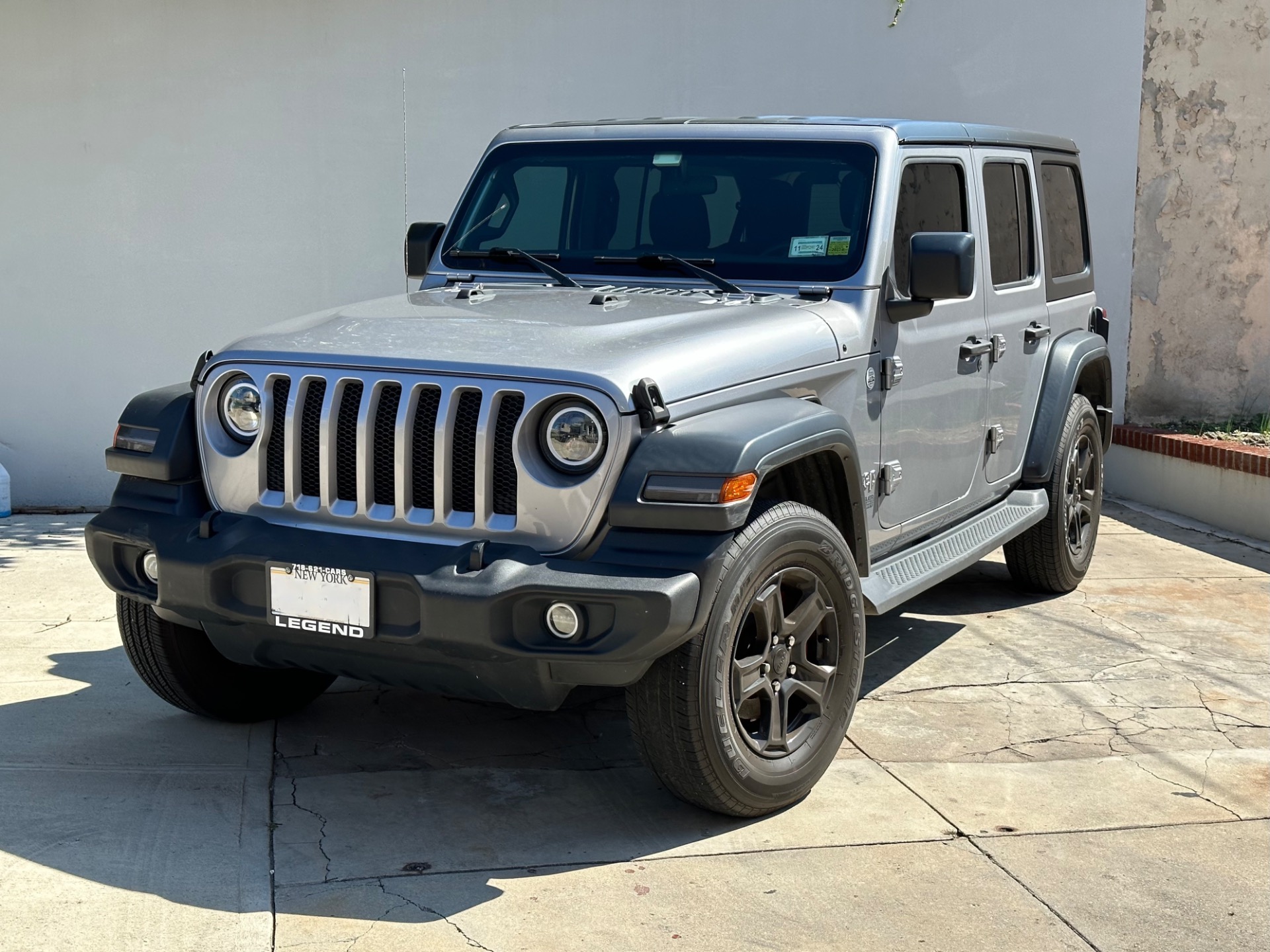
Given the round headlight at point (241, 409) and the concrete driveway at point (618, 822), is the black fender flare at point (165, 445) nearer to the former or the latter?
the round headlight at point (241, 409)

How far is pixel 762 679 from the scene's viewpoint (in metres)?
4.02

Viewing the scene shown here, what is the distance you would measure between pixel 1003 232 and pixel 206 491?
11.0 ft

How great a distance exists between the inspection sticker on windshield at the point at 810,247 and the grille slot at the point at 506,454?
148 centimetres

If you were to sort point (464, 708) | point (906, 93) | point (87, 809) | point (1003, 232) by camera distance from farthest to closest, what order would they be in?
point (906, 93) < point (1003, 232) < point (464, 708) < point (87, 809)

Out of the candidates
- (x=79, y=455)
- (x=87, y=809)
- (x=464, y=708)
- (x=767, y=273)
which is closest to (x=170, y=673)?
(x=87, y=809)

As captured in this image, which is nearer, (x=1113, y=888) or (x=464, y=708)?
(x=1113, y=888)

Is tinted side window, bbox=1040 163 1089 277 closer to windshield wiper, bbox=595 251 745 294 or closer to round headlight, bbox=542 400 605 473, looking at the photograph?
windshield wiper, bbox=595 251 745 294

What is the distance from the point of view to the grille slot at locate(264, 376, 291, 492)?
3.98 metres

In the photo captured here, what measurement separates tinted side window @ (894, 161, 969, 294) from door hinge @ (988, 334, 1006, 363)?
443mm

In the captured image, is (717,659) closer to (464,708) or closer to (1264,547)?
(464,708)

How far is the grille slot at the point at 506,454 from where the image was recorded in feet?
12.2

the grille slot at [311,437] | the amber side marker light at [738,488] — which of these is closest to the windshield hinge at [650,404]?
the amber side marker light at [738,488]

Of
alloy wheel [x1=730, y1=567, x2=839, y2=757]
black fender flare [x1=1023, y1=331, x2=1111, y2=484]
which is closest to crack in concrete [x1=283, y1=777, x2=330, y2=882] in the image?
alloy wheel [x1=730, y1=567, x2=839, y2=757]

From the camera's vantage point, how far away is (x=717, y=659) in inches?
147
